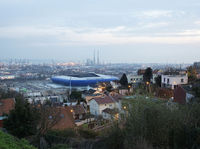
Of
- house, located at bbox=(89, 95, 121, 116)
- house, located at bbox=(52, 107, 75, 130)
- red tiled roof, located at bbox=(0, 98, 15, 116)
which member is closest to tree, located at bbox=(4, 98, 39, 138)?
house, located at bbox=(52, 107, 75, 130)

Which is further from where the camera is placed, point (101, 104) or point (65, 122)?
point (101, 104)

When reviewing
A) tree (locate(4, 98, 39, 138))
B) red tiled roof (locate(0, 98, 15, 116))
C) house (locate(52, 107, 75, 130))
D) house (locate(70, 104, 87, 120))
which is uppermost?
tree (locate(4, 98, 39, 138))

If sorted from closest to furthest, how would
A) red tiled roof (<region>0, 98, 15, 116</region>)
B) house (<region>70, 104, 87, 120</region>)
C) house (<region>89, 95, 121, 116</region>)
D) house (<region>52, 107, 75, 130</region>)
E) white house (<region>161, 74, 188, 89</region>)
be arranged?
house (<region>52, 107, 75, 130</region>), red tiled roof (<region>0, 98, 15, 116</region>), house (<region>70, 104, 87, 120</region>), house (<region>89, 95, 121, 116</region>), white house (<region>161, 74, 188, 89</region>)

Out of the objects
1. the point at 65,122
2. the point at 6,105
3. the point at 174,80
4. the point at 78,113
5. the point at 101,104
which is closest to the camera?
the point at 65,122

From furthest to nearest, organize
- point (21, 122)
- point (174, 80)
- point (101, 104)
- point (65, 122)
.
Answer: point (174, 80), point (101, 104), point (65, 122), point (21, 122)

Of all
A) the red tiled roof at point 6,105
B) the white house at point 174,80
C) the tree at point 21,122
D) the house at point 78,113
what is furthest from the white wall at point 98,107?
the tree at point 21,122

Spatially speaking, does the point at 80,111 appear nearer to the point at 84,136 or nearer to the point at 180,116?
the point at 84,136

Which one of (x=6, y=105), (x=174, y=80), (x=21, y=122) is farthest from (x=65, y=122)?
(x=174, y=80)

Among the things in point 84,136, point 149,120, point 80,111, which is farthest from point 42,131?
point 80,111

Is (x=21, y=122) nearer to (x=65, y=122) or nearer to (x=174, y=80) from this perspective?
(x=65, y=122)

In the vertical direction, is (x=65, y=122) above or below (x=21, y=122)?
below

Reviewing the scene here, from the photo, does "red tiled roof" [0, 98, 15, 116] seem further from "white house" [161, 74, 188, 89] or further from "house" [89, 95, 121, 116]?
"white house" [161, 74, 188, 89]
